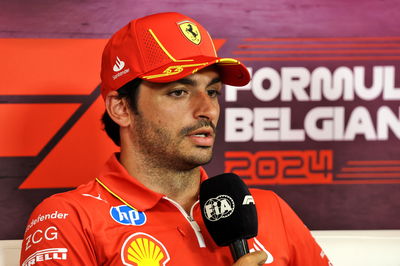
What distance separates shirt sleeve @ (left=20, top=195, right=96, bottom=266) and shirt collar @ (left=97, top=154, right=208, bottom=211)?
10cm

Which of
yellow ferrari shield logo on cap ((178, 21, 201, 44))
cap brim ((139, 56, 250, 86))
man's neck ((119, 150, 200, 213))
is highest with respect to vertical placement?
yellow ferrari shield logo on cap ((178, 21, 201, 44))

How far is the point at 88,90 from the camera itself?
1.68 m

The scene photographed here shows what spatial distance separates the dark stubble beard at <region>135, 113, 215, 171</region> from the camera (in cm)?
129

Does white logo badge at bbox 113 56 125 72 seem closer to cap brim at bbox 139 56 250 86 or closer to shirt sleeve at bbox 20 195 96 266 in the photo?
cap brim at bbox 139 56 250 86

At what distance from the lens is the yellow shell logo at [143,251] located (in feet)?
4.00

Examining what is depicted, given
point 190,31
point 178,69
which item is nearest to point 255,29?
point 190,31

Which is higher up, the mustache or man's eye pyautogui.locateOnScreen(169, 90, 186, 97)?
man's eye pyautogui.locateOnScreen(169, 90, 186, 97)

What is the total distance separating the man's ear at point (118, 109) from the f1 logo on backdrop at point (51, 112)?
0.32m

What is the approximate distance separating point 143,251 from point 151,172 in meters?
0.21

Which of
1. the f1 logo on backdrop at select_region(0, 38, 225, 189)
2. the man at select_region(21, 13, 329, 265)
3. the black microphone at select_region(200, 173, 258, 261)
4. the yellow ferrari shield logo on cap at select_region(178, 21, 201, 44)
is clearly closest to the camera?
the black microphone at select_region(200, 173, 258, 261)

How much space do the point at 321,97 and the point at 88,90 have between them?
687 mm

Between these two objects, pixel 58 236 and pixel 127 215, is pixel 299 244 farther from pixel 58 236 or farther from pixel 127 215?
pixel 58 236

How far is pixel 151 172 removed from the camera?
4.50 ft

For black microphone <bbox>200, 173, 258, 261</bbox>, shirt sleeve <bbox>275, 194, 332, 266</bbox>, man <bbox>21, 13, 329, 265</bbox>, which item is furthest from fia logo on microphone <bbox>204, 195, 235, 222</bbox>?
shirt sleeve <bbox>275, 194, 332, 266</bbox>
